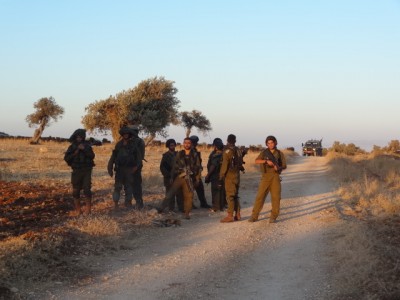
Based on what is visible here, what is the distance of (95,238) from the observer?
9.09 meters

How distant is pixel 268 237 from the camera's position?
9805 millimetres

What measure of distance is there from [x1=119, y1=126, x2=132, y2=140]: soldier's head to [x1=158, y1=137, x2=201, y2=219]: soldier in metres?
1.26

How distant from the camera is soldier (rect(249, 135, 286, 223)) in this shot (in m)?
11.4

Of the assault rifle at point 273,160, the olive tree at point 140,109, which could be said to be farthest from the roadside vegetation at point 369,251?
the olive tree at point 140,109

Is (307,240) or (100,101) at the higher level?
(100,101)

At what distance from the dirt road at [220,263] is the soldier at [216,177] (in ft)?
3.15

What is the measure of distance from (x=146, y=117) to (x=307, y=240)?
26.2m

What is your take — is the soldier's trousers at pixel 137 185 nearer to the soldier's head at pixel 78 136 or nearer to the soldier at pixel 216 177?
the soldier's head at pixel 78 136

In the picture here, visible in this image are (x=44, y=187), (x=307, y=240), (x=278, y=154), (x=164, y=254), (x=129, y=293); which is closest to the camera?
(x=129, y=293)

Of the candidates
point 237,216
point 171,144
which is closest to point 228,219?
point 237,216

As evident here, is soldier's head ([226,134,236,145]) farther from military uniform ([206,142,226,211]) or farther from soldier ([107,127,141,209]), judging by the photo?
soldier ([107,127,141,209])

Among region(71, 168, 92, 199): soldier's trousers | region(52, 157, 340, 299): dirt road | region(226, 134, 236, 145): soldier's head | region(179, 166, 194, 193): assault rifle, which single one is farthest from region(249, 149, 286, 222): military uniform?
region(71, 168, 92, 199): soldier's trousers

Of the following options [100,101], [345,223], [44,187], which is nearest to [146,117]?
[100,101]

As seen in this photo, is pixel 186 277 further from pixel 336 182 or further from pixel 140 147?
pixel 336 182
